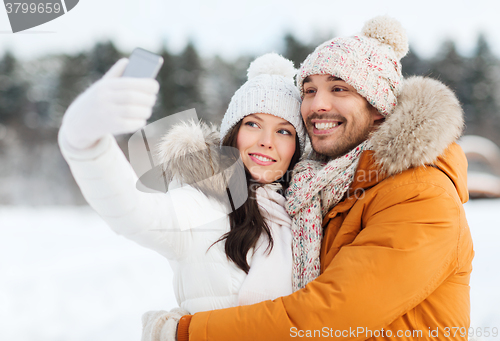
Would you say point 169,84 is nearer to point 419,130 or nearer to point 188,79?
point 188,79

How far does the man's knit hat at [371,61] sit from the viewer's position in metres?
1.72

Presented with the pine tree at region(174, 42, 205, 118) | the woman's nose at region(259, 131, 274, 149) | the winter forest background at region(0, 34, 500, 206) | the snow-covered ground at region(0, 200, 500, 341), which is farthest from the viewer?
the pine tree at region(174, 42, 205, 118)

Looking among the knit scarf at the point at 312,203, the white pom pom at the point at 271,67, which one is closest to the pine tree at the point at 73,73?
the white pom pom at the point at 271,67

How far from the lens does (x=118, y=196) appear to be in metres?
1.04

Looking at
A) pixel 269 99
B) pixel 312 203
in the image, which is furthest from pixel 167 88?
pixel 312 203

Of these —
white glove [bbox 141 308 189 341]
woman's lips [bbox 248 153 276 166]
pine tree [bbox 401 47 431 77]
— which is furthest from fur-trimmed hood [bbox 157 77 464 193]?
pine tree [bbox 401 47 431 77]

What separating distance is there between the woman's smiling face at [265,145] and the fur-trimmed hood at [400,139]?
132 millimetres

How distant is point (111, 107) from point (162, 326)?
92 cm

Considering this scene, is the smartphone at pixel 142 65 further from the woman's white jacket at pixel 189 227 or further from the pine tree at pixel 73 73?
the pine tree at pixel 73 73

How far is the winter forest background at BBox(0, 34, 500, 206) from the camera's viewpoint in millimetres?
13414

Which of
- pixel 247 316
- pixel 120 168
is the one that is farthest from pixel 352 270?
pixel 120 168

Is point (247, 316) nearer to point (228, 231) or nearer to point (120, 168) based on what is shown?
point (228, 231)

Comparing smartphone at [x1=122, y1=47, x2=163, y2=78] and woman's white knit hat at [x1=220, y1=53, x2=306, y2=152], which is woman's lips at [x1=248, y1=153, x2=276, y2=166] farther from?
smartphone at [x1=122, y1=47, x2=163, y2=78]

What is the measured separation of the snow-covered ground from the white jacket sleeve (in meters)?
2.00
